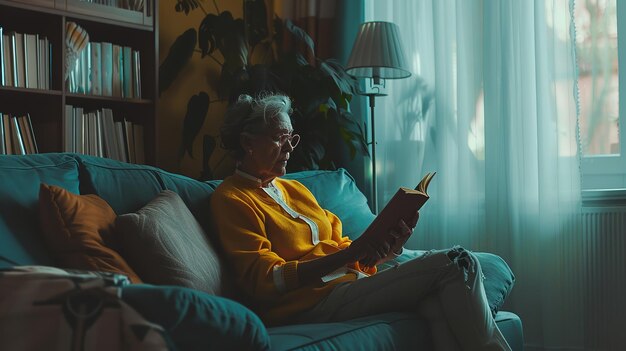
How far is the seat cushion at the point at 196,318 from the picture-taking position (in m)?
1.24

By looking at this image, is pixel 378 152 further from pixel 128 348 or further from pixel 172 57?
pixel 128 348

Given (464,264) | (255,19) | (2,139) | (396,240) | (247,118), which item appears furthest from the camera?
(255,19)

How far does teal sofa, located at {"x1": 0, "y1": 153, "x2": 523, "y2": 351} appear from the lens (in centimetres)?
129

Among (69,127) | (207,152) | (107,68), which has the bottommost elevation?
(207,152)

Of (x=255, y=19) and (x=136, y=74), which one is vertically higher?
(x=255, y=19)

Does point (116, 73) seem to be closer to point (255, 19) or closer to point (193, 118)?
point (193, 118)

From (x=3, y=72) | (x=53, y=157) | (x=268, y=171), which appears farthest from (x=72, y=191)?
(x=3, y=72)

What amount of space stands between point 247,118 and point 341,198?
0.60 meters

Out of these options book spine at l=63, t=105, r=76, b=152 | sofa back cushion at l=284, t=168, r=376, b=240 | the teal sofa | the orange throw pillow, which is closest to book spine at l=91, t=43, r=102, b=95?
book spine at l=63, t=105, r=76, b=152

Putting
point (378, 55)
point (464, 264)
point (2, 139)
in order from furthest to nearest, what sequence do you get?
1. point (378, 55)
2. point (2, 139)
3. point (464, 264)

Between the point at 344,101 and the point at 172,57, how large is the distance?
837 millimetres

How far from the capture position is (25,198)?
1871mm

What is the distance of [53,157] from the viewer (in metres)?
2.08

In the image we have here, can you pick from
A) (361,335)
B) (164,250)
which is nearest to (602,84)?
(361,335)
